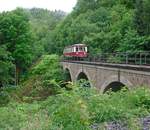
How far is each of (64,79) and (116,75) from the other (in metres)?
31.2

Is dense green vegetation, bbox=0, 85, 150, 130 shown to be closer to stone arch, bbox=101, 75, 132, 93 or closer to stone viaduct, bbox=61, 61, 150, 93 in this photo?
stone viaduct, bbox=61, 61, 150, 93

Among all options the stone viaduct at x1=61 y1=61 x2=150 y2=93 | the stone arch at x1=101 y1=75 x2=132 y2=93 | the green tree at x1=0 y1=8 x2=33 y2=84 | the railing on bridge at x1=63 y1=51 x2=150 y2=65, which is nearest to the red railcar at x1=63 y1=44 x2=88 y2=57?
the green tree at x1=0 y1=8 x2=33 y2=84

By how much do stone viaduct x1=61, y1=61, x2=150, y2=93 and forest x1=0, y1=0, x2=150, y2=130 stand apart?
4006 mm

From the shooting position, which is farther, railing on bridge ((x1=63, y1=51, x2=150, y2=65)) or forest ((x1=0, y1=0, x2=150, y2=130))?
railing on bridge ((x1=63, y1=51, x2=150, y2=65))

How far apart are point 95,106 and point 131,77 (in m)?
13.7

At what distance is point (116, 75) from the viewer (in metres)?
25.5

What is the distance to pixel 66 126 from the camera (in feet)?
23.8

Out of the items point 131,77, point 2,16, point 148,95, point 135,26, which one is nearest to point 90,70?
point 135,26

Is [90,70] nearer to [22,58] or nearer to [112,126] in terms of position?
[22,58]

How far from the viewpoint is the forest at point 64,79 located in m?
7.82

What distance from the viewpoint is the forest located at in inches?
308

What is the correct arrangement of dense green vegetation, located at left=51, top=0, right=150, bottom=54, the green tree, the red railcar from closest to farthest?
dense green vegetation, located at left=51, top=0, right=150, bottom=54 < the green tree < the red railcar

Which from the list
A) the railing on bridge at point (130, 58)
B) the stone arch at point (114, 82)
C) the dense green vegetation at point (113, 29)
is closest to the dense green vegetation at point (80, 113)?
the stone arch at point (114, 82)

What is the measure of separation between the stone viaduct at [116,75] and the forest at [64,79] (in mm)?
4006
